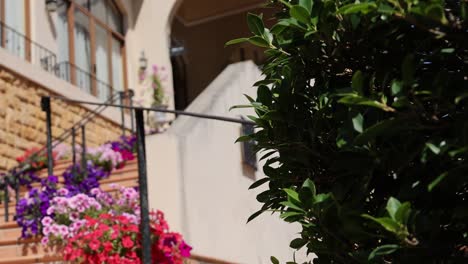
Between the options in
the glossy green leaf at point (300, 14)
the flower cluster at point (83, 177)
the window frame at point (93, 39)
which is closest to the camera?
the glossy green leaf at point (300, 14)

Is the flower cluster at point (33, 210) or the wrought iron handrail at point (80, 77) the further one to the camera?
the wrought iron handrail at point (80, 77)

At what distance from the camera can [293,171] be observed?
202 centimetres

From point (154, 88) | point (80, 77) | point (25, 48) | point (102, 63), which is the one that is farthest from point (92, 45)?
point (25, 48)

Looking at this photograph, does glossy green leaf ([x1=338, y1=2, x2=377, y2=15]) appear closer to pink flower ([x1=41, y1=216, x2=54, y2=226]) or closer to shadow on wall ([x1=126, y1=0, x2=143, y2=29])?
pink flower ([x1=41, y1=216, x2=54, y2=226])

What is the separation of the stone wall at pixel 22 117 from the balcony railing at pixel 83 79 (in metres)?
0.62

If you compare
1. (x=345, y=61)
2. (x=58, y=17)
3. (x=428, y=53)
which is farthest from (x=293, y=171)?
(x=58, y=17)

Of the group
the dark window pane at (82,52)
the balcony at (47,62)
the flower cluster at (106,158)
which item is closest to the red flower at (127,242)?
the flower cluster at (106,158)

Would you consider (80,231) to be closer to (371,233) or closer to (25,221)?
(25,221)

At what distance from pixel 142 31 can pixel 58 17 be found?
2532 millimetres

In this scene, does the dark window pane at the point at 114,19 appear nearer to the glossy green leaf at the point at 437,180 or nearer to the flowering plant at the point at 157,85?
the flowering plant at the point at 157,85

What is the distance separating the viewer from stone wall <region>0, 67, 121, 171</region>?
9.46 meters

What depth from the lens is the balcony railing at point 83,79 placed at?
453 inches

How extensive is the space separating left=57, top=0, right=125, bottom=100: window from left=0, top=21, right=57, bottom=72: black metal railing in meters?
0.51

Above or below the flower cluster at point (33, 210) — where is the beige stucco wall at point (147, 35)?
above
